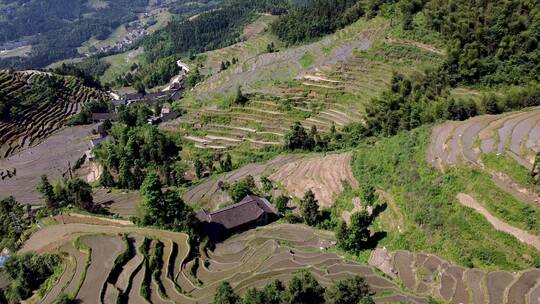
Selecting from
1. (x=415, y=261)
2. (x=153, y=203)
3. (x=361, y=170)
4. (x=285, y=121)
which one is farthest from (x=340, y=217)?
(x=285, y=121)

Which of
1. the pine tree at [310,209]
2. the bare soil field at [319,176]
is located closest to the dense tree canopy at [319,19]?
the bare soil field at [319,176]

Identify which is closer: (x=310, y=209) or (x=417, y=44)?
(x=310, y=209)

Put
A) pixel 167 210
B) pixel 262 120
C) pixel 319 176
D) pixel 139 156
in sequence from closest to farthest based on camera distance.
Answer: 1. pixel 167 210
2. pixel 319 176
3. pixel 139 156
4. pixel 262 120

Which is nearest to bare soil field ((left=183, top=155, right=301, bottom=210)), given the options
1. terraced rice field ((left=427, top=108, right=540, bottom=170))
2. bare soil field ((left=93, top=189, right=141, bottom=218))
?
bare soil field ((left=93, top=189, right=141, bottom=218))

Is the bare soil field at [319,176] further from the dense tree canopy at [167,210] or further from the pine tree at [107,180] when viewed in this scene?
the pine tree at [107,180]

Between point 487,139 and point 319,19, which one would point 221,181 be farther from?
point 319,19

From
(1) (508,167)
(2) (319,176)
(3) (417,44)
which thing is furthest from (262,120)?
(1) (508,167)
